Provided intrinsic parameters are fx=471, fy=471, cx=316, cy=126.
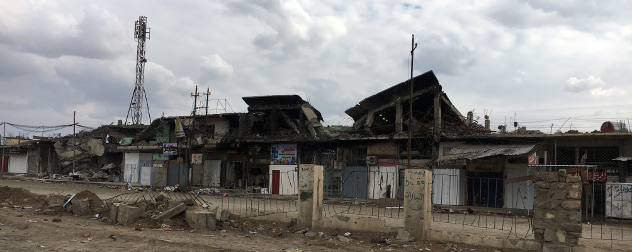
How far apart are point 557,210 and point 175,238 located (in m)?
9.15

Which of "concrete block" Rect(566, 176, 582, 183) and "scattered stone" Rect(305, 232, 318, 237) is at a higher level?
"concrete block" Rect(566, 176, 582, 183)

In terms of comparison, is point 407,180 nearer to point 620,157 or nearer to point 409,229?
point 409,229

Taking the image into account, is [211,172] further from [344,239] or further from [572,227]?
[572,227]

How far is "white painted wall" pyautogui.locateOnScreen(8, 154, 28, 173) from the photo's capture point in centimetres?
4859

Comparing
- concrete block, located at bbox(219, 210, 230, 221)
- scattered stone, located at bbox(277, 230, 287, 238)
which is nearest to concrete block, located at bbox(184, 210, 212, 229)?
concrete block, located at bbox(219, 210, 230, 221)

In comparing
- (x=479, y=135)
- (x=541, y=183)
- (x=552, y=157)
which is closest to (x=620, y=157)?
(x=552, y=157)

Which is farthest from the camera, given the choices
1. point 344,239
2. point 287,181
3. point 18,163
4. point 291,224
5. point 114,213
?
point 18,163

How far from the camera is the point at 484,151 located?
69.3ft

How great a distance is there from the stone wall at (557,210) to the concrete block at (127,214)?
11.3 meters

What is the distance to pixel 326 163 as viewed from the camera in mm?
29422

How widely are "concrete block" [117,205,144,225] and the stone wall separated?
11.3 m

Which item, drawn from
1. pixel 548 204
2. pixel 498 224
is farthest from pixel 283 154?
pixel 548 204

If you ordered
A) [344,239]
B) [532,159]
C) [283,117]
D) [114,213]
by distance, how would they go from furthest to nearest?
[283,117] → [532,159] → [114,213] → [344,239]

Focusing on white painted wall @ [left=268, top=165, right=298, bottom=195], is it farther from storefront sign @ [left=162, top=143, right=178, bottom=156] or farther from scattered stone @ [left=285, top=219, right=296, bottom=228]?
scattered stone @ [left=285, top=219, right=296, bottom=228]
